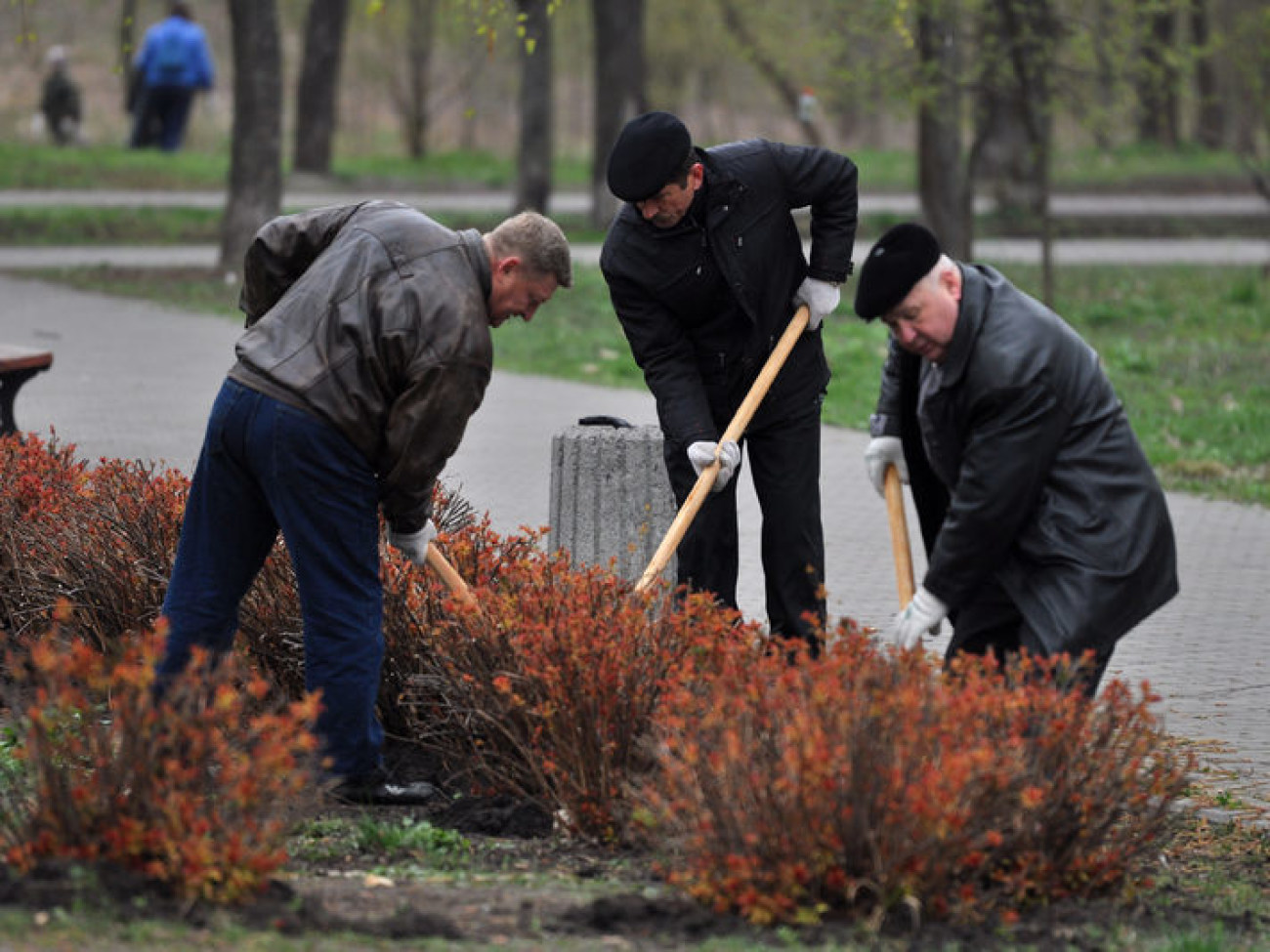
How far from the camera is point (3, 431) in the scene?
29.2 feet

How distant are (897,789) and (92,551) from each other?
3.46m

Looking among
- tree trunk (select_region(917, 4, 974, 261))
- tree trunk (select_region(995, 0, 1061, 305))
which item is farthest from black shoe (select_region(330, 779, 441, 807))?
tree trunk (select_region(917, 4, 974, 261))

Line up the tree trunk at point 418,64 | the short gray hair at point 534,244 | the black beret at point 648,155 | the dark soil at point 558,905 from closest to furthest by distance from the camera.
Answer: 1. the dark soil at point 558,905
2. the short gray hair at point 534,244
3. the black beret at point 648,155
4. the tree trunk at point 418,64

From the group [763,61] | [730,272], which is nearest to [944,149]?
[763,61]

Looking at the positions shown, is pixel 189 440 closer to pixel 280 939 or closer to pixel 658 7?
pixel 280 939

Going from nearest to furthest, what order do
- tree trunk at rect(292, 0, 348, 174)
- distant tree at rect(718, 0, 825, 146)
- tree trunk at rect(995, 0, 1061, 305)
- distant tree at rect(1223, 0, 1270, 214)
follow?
tree trunk at rect(995, 0, 1061, 305) < distant tree at rect(1223, 0, 1270, 214) < tree trunk at rect(292, 0, 348, 174) < distant tree at rect(718, 0, 825, 146)

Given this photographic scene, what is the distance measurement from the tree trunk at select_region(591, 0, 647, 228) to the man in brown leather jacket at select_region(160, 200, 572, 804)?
17238 millimetres

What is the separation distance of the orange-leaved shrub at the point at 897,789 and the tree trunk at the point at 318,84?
896 inches

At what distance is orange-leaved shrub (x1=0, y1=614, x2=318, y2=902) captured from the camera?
414 centimetres

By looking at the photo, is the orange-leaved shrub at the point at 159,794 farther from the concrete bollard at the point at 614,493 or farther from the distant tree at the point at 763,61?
the distant tree at the point at 763,61

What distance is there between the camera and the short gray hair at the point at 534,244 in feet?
17.4

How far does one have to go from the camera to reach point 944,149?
763 inches

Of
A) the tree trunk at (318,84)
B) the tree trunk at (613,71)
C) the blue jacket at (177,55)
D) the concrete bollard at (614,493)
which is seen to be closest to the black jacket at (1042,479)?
the concrete bollard at (614,493)

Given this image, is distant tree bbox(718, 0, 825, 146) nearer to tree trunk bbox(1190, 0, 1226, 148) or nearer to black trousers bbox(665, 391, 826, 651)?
tree trunk bbox(1190, 0, 1226, 148)
